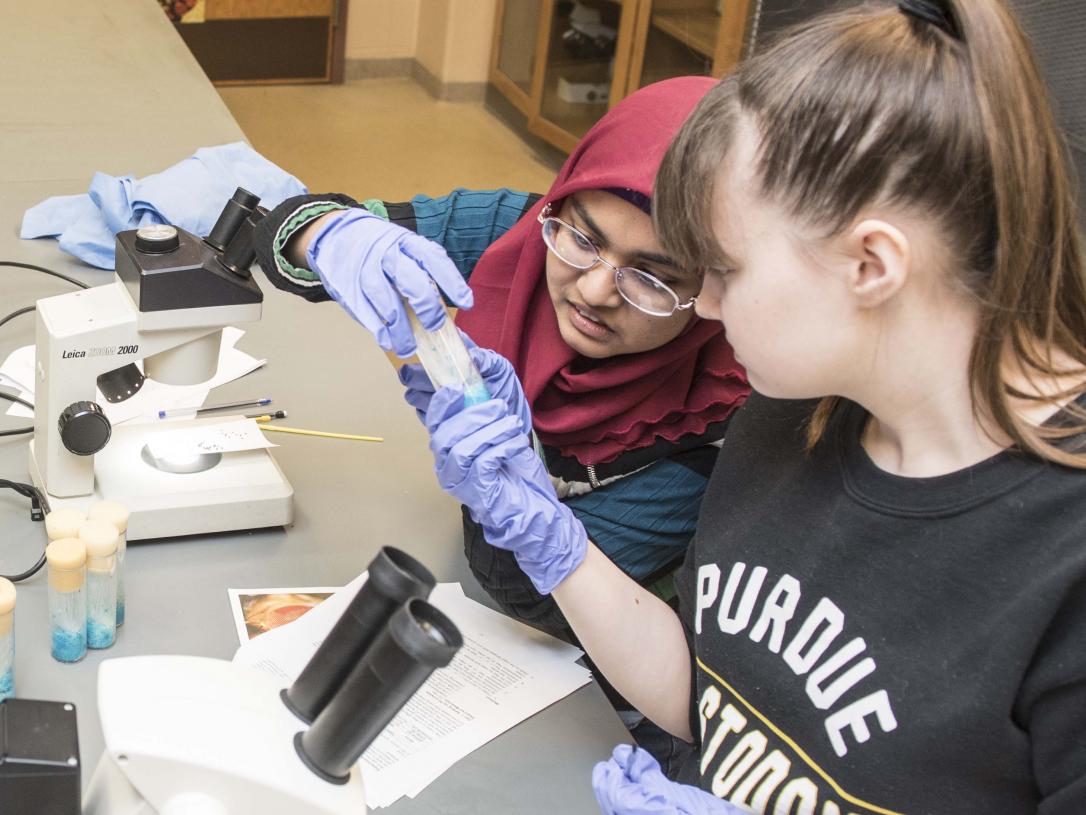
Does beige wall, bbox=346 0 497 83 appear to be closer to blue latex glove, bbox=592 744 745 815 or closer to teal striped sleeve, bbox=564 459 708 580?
teal striped sleeve, bbox=564 459 708 580

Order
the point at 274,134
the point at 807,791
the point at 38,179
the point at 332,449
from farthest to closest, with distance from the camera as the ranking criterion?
the point at 274,134 < the point at 38,179 < the point at 332,449 < the point at 807,791

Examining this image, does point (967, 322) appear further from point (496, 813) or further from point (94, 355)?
point (94, 355)

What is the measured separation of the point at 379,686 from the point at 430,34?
4.82 m

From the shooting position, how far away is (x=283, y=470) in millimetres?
1458

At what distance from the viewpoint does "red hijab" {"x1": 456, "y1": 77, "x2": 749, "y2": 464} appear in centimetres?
131

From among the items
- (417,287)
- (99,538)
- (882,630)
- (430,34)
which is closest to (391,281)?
(417,287)

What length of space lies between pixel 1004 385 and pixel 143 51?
2283 millimetres

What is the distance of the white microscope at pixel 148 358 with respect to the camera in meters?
1.21

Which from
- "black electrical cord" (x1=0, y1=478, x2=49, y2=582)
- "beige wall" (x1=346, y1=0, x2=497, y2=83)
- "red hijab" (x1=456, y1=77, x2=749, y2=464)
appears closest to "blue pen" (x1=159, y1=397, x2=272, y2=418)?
"black electrical cord" (x1=0, y1=478, x2=49, y2=582)

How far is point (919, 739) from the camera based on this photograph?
0.93 metres

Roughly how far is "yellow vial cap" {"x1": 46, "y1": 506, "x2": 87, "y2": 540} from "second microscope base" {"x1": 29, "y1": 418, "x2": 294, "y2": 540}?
0.49ft

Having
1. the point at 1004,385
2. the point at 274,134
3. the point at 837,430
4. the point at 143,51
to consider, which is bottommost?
the point at 274,134

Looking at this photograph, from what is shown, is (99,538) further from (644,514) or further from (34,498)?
(644,514)

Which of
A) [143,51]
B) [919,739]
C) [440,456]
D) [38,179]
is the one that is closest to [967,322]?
[919,739]
